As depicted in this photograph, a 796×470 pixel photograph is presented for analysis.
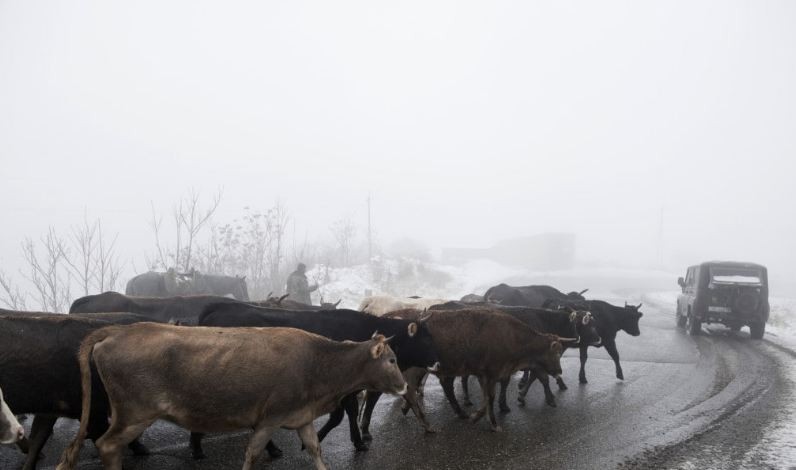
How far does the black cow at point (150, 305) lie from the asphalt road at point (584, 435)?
235 cm

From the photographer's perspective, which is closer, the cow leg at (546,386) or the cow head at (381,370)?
the cow head at (381,370)

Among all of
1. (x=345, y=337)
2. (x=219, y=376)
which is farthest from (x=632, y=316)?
(x=219, y=376)

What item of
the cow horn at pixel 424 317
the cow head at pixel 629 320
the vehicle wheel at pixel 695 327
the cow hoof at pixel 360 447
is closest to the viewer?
Result: the cow hoof at pixel 360 447

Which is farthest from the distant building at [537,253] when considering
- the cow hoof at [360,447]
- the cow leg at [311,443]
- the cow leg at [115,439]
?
the cow leg at [115,439]

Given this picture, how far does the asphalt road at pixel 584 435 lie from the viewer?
20.0 feet

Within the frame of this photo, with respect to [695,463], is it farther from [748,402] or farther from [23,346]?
[23,346]

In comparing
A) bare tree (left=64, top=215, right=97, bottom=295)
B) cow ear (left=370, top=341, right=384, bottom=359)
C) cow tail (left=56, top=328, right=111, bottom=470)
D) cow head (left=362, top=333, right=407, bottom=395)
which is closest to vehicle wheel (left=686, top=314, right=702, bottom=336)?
cow head (left=362, top=333, right=407, bottom=395)

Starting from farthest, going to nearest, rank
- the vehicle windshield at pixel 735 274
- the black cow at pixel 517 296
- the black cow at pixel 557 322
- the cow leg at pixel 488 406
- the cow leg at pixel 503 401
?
the vehicle windshield at pixel 735 274
the black cow at pixel 517 296
the black cow at pixel 557 322
the cow leg at pixel 503 401
the cow leg at pixel 488 406

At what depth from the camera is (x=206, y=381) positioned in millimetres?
4918

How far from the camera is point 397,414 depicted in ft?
26.7

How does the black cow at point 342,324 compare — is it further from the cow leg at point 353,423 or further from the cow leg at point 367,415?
the cow leg at point 353,423

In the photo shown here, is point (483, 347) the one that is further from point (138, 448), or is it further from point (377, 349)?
point (138, 448)

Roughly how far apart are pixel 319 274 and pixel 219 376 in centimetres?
2571

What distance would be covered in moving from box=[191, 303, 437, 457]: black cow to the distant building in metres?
60.7
